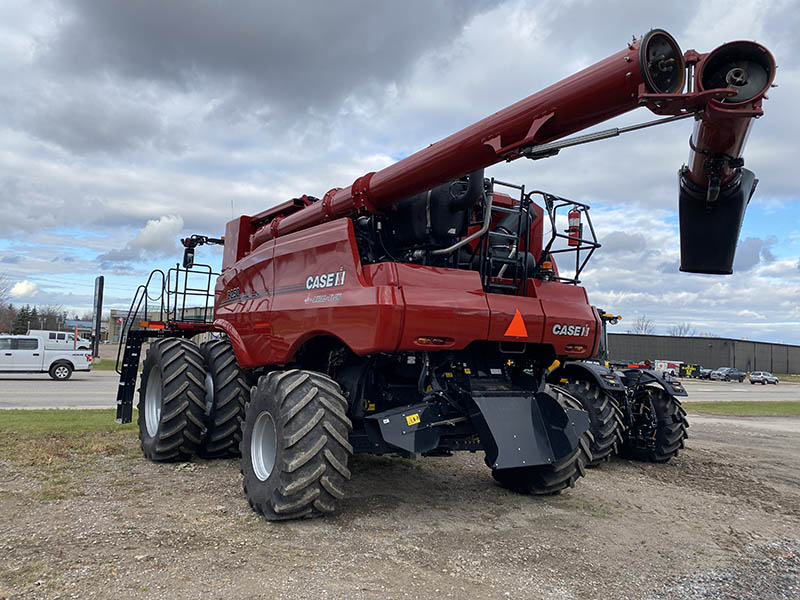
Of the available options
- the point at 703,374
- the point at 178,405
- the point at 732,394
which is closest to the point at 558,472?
the point at 178,405

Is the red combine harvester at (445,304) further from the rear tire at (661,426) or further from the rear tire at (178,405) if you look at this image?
the rear tire at (661,426)

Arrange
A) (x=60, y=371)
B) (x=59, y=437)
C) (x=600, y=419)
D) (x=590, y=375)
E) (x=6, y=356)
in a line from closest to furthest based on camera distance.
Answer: (x=600, y=419) < (x=590, y=375) < (x=59, y=437) < (x=6, y=356) < (x=60, y=371)

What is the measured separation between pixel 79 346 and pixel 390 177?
23300 mm

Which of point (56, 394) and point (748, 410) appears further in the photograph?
point (748, 410)

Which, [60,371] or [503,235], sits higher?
[503,235]

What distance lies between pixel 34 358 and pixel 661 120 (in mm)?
24509

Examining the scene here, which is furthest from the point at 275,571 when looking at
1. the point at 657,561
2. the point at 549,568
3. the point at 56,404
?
the point at 56,404

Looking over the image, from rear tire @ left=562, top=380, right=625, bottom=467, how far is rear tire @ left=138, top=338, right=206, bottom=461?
479cm

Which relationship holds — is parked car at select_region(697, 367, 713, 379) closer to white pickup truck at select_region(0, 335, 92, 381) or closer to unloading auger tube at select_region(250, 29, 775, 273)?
white pickup truck at select_region(0, 335, 92, 381)

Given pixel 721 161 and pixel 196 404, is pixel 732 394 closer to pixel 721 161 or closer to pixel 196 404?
pixel 196 404

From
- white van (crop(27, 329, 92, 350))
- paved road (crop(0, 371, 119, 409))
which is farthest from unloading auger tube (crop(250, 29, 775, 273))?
white van (crop(27, 329, 92, 350))

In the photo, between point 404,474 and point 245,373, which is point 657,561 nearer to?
point 404,474

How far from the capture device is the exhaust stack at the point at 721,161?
3.56 meters

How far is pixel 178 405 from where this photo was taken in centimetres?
733
